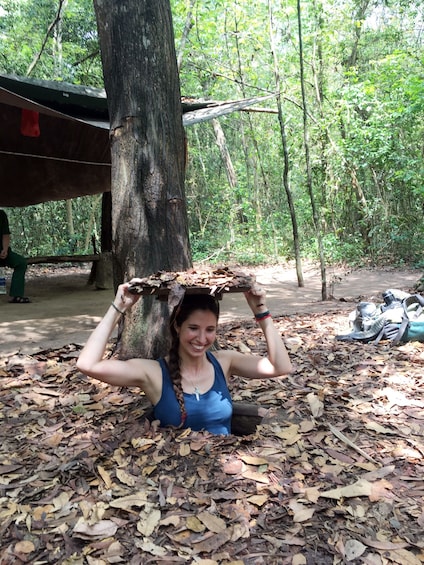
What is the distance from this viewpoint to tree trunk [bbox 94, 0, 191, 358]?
2.99m

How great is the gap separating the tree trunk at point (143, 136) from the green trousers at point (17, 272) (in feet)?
14.3

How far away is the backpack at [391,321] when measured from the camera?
14.4 feet

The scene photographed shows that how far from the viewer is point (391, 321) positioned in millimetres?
4488

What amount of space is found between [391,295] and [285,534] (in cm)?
365

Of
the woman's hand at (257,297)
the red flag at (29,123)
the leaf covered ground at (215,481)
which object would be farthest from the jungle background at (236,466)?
the red flag at (29,123)

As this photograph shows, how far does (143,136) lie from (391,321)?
2.91 m

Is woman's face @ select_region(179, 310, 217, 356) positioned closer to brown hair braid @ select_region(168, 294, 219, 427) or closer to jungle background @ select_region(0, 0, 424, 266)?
brown hair braid @ select_region(168, 294, 219, 427)

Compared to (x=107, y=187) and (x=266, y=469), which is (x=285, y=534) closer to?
(x=266, y=469)

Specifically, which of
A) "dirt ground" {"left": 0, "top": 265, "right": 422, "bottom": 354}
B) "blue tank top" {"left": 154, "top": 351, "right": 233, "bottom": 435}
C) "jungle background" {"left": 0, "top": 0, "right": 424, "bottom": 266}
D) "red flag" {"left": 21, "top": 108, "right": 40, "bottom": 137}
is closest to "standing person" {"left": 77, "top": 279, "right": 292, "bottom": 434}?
"blue tank top" {"left": 154, "top": 351, "right": 233, "bottom": 435}

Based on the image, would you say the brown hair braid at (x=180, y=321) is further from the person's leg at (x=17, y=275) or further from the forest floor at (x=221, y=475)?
the person's leg at (x=17, y=275)

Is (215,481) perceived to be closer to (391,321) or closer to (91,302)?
(391,321)

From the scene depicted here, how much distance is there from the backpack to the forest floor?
681 millimetres

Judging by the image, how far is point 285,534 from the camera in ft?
5.86

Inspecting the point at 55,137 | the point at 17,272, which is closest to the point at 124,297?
the point at 17,272
